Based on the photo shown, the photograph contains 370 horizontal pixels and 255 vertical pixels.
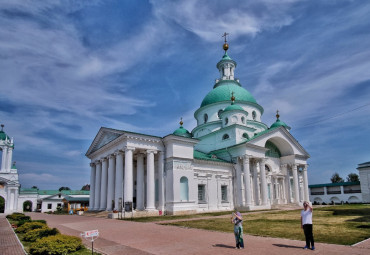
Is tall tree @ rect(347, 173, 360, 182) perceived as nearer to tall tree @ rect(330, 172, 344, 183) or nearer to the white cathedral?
tall tree @ rect(330, 172, 344, 183)

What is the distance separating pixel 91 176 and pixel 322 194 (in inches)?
2096

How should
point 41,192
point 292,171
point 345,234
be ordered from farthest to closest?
point 41,192
point 292,171
point 345,234

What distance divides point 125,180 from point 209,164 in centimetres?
1146

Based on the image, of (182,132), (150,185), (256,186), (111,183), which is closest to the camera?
(150,185)

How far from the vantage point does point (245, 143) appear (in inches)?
1395

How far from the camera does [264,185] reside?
3684 cm

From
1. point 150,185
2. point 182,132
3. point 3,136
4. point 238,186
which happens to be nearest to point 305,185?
point 238,186

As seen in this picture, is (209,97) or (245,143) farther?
(209,97)

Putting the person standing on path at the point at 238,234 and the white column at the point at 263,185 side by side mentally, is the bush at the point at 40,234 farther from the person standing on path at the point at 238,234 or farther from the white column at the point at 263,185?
the white column at the point at 263,185

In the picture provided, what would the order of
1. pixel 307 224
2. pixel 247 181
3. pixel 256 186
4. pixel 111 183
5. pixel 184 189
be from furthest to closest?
pixel 256 186
pixel 247 181
pixel 111 183
pixel 184 189
pixel 307 224

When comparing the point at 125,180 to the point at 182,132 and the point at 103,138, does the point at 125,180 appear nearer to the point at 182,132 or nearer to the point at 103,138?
the point at 103,138

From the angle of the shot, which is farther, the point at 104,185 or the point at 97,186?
the point at 97,186

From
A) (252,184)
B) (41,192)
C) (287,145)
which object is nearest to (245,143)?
(252,184)

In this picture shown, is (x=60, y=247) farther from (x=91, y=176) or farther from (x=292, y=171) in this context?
(x=292, y=171)
